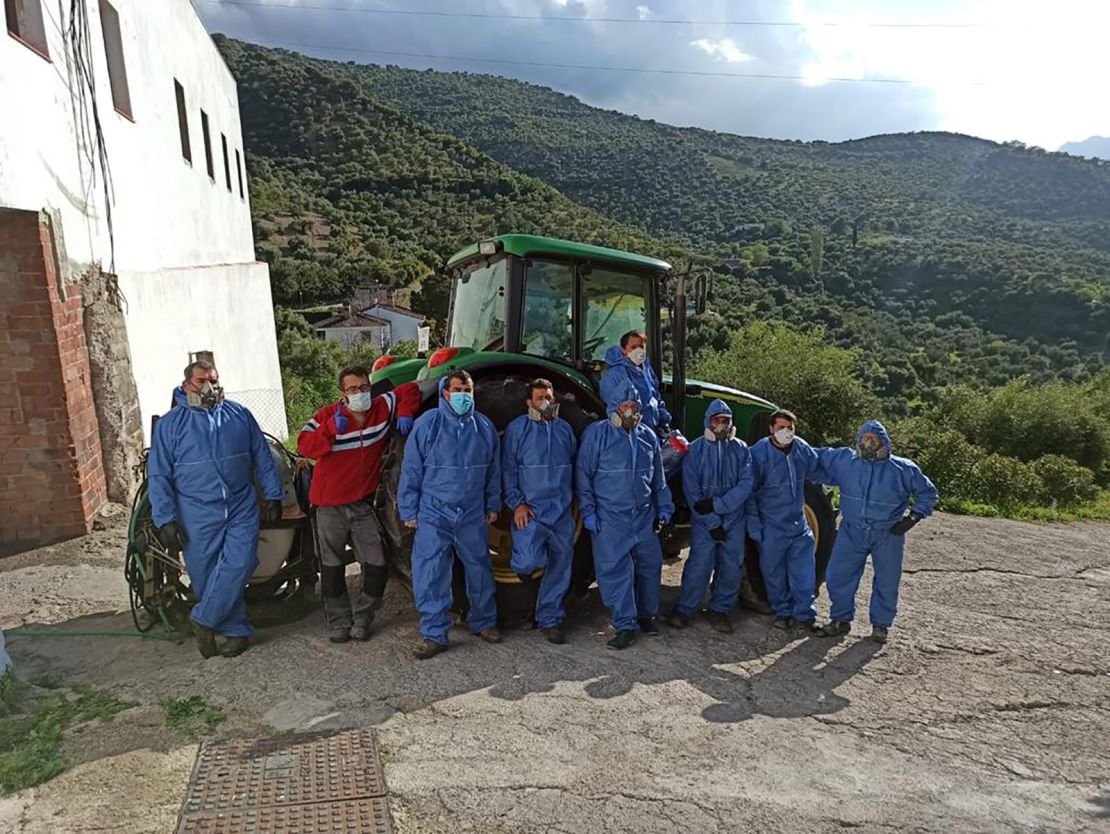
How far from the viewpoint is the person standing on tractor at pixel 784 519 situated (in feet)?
15.7

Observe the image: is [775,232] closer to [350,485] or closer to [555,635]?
[555,635]

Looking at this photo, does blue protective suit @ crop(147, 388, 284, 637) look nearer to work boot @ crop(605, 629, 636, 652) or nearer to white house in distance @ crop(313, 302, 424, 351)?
work boot @ crop(605, 629, 636, 652)

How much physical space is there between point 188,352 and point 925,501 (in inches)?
302

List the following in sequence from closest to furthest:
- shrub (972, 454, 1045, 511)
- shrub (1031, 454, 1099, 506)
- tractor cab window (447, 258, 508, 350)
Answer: tractor cab window (447, 258, 508, 350), shrub (972, 454, 1045, 511), shrub (1031, 454, 1099, 506)

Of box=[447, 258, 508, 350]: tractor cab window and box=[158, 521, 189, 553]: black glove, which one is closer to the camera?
box=[158, 521, 189, 553]: black glove

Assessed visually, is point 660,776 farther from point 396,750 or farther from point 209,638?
point 209,638

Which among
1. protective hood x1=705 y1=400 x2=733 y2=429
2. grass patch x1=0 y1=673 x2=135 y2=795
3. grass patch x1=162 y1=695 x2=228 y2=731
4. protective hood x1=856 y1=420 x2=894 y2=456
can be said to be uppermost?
protective hood x1=705 y1=400 x2=733 y2=429

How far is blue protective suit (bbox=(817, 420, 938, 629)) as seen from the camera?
4648 millimetres

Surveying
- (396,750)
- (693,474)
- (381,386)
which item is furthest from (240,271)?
(396,750)

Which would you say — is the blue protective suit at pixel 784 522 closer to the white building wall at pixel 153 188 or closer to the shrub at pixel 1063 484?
the white building wall at pixel 153 188

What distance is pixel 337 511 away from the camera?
14.3 feet

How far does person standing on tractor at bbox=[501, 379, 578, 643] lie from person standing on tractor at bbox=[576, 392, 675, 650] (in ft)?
0.39

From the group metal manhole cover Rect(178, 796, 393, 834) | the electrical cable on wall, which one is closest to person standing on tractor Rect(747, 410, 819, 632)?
metal manhole cover Rect(178, 796, 393, 834)

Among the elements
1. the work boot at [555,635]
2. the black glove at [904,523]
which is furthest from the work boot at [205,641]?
the black glove at [904,523]
